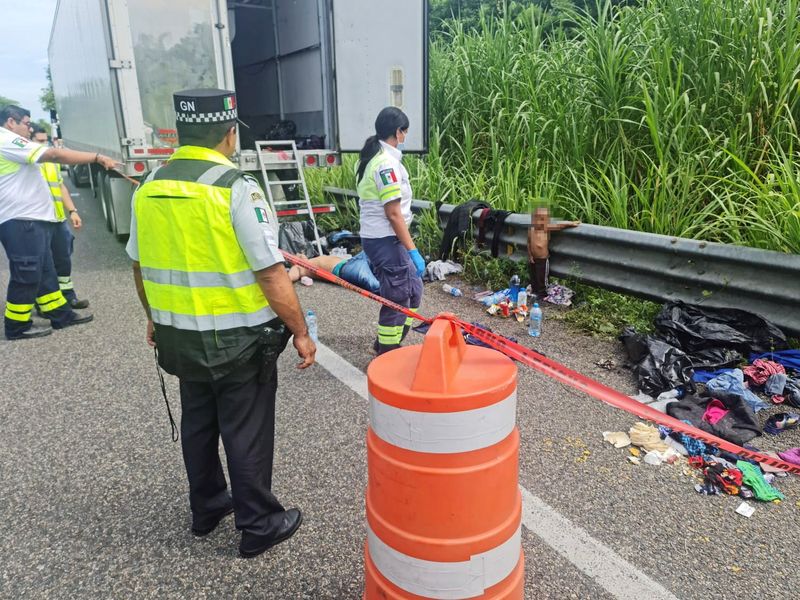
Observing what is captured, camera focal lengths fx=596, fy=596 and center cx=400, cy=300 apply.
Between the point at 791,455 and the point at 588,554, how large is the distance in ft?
4.36

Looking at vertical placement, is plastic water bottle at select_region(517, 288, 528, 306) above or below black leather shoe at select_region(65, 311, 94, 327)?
above

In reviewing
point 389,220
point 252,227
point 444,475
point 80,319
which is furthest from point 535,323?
point 80,319

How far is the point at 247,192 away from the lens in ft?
7.34

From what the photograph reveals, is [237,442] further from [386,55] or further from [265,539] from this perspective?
[386,55]

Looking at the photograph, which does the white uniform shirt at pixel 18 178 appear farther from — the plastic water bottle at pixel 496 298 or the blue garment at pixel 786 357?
the blue garment at pixel 786 357

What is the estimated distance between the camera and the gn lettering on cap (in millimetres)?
2271

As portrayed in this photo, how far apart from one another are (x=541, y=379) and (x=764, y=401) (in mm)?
1290

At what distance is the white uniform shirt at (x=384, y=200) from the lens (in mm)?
4105

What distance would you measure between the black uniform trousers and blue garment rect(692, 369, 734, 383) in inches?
105

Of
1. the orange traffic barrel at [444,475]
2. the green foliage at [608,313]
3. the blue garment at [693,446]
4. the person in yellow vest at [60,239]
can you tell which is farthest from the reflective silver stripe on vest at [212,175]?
the person in yellow vest at [60,239]

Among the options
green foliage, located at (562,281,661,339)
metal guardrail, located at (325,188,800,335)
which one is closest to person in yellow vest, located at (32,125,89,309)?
metal guardrail, located at (325,188,800,335)

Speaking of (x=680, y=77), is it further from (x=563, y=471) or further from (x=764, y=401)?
(x=563, y=471)

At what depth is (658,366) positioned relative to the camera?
3.78m

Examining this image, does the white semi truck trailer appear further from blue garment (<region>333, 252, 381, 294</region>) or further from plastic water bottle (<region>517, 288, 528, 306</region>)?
plastic water bottle (<region>517, 288, 528, 306</region>)
